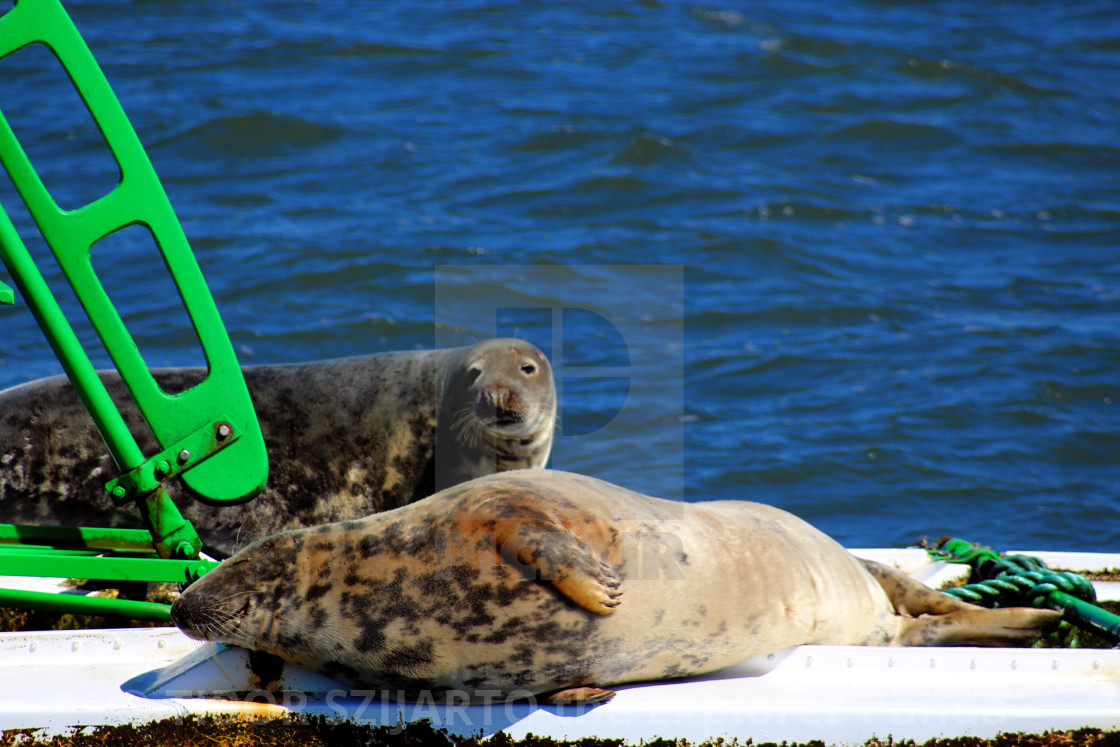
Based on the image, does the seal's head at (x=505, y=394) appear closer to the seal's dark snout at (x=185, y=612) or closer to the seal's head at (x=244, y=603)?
the seal's head at (x=244, y=603)

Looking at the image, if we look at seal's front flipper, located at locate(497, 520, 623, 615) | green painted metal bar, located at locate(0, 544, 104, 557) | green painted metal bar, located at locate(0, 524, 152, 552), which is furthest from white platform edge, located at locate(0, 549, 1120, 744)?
green painted metal bar, located at locate(0, 524, 152, 552)

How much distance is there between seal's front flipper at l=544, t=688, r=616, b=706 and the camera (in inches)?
105

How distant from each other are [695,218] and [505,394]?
272 inches

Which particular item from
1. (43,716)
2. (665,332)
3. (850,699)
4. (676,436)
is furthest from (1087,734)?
(665,332)

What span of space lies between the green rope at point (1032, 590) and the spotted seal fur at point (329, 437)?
190 cm

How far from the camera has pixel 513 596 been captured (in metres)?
2.67

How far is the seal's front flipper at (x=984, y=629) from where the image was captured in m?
3.30

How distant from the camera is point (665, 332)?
922 centimetres

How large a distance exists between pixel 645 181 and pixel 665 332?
10.5 ft

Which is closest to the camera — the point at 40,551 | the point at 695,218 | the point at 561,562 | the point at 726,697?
the point at 561,562

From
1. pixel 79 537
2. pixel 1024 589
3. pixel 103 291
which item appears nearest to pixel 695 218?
pixel 1024 589

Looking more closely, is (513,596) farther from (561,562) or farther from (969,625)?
(969,625)

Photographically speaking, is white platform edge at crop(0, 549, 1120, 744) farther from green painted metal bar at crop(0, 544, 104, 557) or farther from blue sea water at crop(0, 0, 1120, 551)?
blue sea water at crop(0, 0, 1120, 551)

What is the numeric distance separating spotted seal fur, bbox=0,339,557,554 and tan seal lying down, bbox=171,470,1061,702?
177cm
